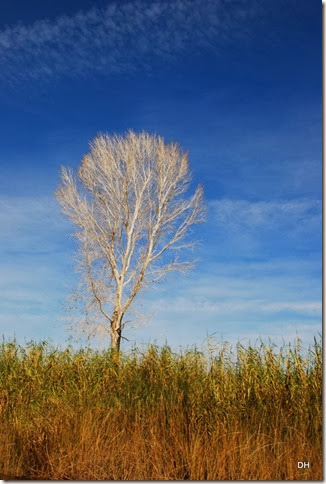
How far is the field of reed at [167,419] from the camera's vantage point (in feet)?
17.0

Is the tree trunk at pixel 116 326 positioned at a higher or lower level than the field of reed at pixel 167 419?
higher

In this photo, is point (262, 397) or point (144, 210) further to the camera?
point (144, 210)

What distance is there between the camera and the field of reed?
5.19 meters

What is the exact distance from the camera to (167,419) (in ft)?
21.2

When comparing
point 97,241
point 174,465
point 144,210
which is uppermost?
point 144,210

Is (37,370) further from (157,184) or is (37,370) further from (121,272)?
(157,184)

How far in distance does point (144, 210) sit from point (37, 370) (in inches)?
423

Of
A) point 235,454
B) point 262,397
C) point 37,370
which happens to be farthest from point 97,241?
point 235,454

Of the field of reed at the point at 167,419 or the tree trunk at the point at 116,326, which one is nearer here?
the field of reed at the point at 167,419

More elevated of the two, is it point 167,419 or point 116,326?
point 116,326

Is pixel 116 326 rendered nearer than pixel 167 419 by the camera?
No

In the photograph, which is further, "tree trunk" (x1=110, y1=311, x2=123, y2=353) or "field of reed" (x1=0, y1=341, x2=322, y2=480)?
"tree trunk" (x1=110, y1=311, x2=123, y2=353)

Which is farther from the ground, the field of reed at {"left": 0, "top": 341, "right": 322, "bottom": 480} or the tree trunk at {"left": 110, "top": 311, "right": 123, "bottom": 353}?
the tree trunk at {"left": 110, "top": 311, "right": 123, "bottom": 353}

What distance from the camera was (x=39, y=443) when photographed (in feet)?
19.0
